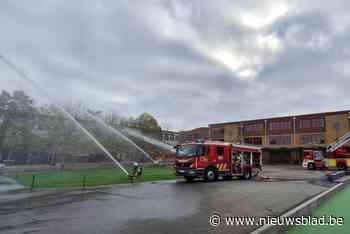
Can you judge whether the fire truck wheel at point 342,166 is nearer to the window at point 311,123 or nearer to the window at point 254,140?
the window at point 311,123

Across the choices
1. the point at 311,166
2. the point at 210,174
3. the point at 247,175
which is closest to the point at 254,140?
the point at 311,166

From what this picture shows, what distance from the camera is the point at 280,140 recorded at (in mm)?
63094

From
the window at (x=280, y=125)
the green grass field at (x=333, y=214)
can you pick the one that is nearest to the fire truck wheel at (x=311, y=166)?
the window at (x=280, y=125)

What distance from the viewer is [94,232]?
659 cm

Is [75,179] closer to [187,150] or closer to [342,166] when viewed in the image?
[187,150]

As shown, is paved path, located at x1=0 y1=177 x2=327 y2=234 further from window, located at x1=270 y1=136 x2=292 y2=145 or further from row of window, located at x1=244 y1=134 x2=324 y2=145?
window, located at x1=270 y1=136 x2=292 y2=145

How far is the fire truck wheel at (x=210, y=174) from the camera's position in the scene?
19516mm

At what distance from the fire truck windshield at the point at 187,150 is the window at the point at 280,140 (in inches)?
1896

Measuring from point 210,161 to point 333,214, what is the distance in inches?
453

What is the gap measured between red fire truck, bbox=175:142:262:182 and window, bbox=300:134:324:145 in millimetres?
41555

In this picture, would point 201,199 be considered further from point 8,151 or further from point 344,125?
point 344,125

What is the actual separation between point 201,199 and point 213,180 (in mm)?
9072

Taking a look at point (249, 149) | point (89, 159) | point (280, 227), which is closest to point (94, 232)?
point (280, 227)

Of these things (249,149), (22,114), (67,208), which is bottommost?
(67,208)
